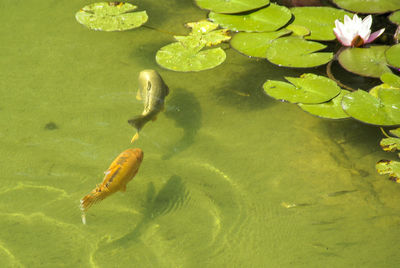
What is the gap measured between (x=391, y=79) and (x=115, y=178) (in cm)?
195

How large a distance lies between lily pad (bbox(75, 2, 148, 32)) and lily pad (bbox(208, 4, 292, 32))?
0.61m

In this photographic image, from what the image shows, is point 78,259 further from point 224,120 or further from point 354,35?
point 354,35

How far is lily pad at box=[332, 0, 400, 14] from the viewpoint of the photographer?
3.80 metres

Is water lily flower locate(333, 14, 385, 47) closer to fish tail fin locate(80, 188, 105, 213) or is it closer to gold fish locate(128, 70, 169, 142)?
gold fish locate(128, 70, 169, 142)

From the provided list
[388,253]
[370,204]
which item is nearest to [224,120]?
[370,204]

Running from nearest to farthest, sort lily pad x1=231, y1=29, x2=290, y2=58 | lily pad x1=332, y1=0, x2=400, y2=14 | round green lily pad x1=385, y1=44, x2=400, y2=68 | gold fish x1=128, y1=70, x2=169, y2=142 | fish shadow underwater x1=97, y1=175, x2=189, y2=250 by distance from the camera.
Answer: fish shadow underwater x1=97, y1=175, x2=189, y2=250 < gold fish x1=128, y1=70, x2=169, y2=142 < round green lily pad x1=385, y1=44, x2=400, y2=68 < lily pad x1=231, y1=29, x2=290, y2=58 < lily pad x1=332, y1=0, x2=400, y2=14

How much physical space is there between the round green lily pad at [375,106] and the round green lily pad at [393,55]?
25cm

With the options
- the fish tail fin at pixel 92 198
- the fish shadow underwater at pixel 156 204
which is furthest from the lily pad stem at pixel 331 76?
the fish tail fin at pixel 92 198

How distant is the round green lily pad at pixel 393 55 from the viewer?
333 centimetres

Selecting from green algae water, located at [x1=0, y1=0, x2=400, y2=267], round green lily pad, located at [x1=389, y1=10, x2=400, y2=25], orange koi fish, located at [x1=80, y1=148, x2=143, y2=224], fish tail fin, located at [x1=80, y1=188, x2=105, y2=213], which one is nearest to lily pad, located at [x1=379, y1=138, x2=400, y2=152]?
green algae water, located at [x1=0, y1=0, x2=400, y2=267]

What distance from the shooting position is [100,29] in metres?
3.87

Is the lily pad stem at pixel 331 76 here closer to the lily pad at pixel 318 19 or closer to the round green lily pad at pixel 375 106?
the round green lily pad at pixel 375 106

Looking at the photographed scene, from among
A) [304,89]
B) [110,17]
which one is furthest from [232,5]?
[304,89]

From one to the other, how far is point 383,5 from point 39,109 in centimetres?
269
